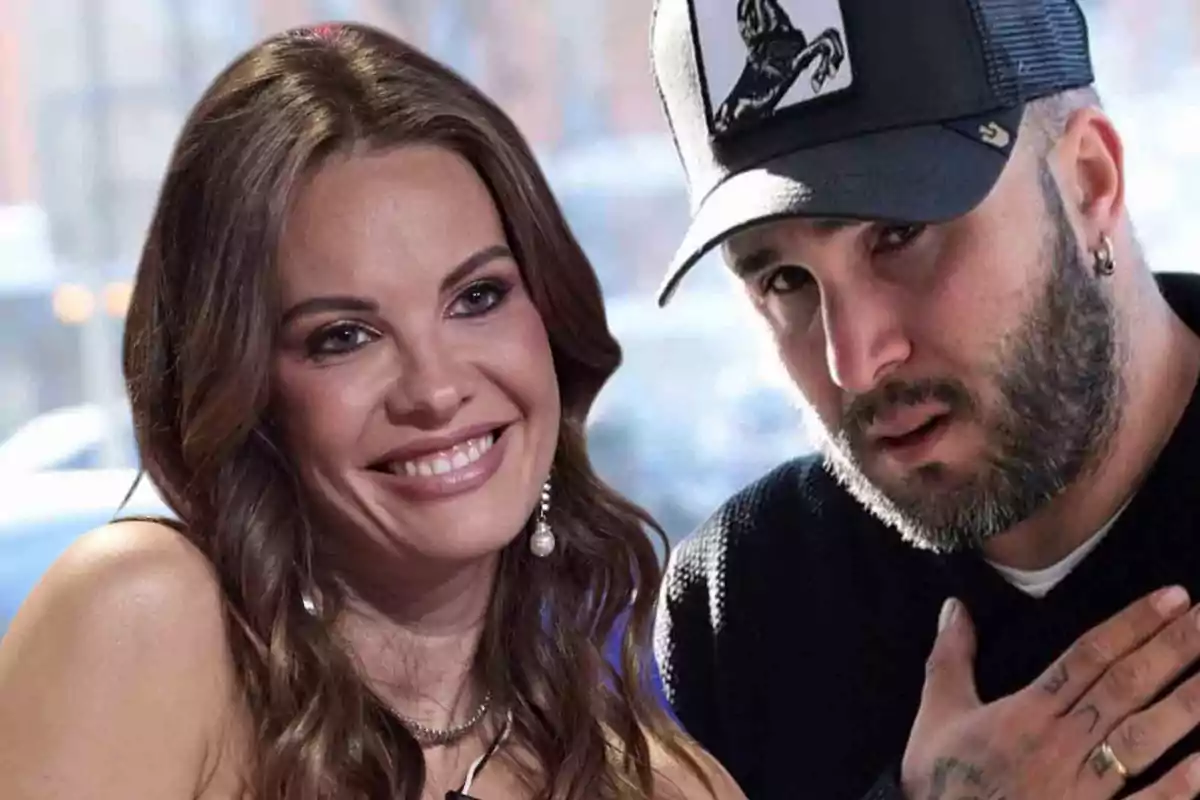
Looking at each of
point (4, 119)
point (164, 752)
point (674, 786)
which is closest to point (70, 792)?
point (164, 752)

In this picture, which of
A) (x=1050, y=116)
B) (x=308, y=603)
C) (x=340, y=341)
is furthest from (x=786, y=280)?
(x=308, y=603)

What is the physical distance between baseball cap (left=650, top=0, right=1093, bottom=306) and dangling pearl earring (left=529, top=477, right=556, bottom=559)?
0.27 meters

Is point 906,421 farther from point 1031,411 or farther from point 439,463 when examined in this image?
point 439,463

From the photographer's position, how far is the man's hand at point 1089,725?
1.20m

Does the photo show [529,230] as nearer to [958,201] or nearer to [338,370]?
[338,370]

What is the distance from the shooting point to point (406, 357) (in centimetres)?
124

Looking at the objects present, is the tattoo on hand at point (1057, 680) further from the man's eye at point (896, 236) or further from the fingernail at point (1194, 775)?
the man's eye at point (896, 236)

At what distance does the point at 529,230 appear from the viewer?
1.33 m

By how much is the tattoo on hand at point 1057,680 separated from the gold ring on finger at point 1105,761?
0.06 m

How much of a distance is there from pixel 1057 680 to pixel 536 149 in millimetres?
1166

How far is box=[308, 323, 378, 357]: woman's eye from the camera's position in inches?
48.6

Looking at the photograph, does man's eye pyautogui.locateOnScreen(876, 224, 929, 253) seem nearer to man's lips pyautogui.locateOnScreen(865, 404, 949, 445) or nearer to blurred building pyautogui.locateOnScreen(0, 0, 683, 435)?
man's lips pyautogui.locateOnScreen(865, 404, 949, 445)

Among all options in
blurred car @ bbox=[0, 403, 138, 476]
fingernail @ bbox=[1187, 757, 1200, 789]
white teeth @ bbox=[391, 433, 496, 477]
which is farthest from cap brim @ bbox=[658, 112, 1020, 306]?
blurred car @ bbox=[0, 403, 138, 476]

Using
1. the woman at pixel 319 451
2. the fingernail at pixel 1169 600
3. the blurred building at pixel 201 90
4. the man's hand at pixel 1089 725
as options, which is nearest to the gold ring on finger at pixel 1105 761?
the man's hand at pixel 1089 725
